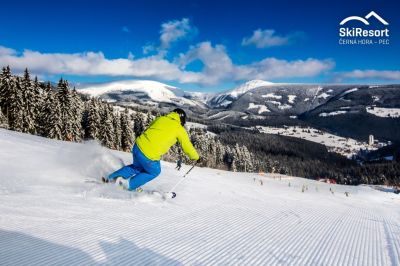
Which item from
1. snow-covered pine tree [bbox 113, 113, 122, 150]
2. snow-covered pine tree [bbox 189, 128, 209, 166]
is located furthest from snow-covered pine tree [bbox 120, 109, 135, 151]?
snow-covered pine tree [bbox 189, 128, 209, 166]

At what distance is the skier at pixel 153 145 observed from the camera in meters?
9.91

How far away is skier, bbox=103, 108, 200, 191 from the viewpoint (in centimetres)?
991

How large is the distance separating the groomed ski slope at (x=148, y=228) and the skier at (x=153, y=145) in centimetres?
46

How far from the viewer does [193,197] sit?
40.0 ft

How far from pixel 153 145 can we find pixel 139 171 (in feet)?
3.22

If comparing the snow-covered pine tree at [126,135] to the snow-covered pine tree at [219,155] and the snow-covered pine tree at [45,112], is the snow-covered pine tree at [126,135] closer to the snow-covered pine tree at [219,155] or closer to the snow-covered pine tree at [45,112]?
the snow-covered pine tree at [45,112]

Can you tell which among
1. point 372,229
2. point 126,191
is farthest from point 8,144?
point 372,229

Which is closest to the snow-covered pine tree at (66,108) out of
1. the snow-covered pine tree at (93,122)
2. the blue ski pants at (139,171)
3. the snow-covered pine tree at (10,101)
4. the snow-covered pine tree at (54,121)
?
the snow-covered pine tree at (54,121)

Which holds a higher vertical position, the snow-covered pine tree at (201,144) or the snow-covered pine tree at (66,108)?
the snow-covered pine tree at (66,108)

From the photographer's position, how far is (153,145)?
32.4 feet

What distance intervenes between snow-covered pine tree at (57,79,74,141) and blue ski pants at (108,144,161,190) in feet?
170

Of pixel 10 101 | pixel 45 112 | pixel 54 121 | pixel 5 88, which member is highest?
pixel 5 88

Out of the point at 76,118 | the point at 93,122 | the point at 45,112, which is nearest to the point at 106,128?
the point at 93,122

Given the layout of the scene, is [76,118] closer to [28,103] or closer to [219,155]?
[28,103]
